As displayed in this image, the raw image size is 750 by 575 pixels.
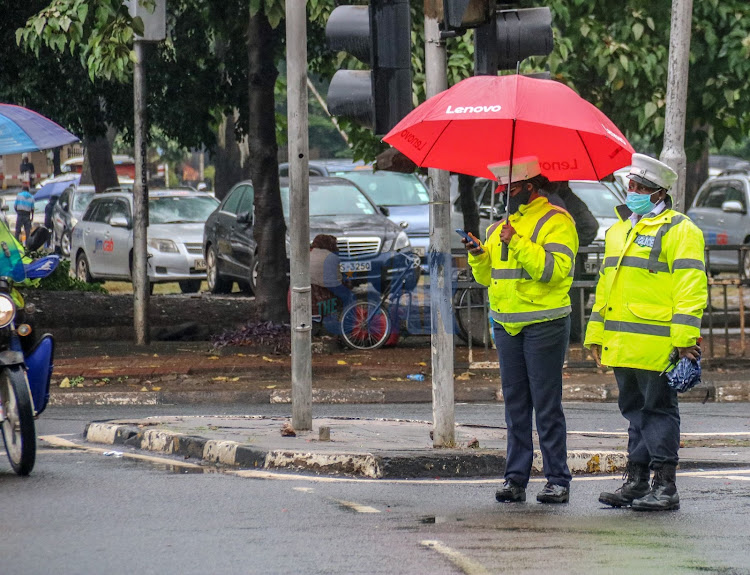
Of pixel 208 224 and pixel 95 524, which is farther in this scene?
pixel 208 224

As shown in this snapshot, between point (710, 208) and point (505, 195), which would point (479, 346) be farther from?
point (710, 208)

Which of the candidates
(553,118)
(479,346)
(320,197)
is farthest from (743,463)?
(320,197)

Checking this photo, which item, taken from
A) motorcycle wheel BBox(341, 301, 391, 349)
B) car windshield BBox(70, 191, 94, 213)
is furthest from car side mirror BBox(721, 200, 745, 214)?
car windshield BBox(70, 191, 94, 213)

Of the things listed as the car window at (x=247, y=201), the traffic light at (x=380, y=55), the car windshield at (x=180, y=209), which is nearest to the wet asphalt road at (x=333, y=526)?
the traffic light at (x=380, y=55)

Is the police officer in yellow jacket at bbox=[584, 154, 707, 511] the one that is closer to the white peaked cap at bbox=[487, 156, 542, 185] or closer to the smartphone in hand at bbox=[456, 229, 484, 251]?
the white peaked cap at bbox=[487, 156, 542, 185]

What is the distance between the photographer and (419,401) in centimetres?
1270

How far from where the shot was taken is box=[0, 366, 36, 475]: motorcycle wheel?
790 cm

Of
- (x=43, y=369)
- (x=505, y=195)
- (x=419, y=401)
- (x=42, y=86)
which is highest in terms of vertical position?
(x=42, y=86)

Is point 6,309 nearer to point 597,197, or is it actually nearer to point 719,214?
point 597,197

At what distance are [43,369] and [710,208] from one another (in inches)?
769

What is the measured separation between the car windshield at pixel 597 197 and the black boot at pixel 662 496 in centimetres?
1429

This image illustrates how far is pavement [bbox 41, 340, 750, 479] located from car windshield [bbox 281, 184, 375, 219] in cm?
313

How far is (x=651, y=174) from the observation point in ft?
23.5

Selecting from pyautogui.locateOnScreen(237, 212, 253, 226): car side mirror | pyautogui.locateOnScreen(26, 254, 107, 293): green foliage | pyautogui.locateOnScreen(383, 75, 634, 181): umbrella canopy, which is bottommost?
pyautogui.locateOnScreen(26, 254, 107, 293): green foliage
